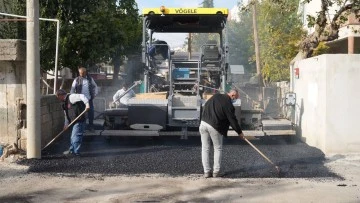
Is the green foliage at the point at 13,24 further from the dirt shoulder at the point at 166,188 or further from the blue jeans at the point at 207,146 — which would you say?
the blue jeans at the point at 207,146

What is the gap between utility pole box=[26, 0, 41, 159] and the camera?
8.73 m

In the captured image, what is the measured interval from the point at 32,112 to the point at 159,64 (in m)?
3.82

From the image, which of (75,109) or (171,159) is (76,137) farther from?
(171,159)

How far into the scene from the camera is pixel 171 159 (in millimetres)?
9039

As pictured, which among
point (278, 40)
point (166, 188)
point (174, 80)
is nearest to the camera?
point (166, 188)

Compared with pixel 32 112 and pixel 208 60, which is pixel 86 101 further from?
pixel 208 60

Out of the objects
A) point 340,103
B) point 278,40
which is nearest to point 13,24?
point 340,103

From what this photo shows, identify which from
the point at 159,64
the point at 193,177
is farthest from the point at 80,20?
the point at 193,177

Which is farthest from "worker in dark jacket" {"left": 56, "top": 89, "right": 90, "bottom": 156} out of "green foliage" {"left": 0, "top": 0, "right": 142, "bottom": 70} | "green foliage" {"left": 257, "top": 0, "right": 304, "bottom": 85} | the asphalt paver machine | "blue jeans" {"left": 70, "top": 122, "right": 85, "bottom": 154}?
"green foliage" {"left": 257, "top": 0, "right": 304, "bottom": 85}

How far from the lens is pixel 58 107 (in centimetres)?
1124

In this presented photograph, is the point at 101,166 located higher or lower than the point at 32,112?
lower

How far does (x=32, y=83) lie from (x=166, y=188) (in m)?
3.31

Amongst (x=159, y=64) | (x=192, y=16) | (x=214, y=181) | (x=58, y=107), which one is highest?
(x=192, y=16)

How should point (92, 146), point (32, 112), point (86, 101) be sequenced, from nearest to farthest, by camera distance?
point (32, 112) → point (86, 101) → point (92, 146)
